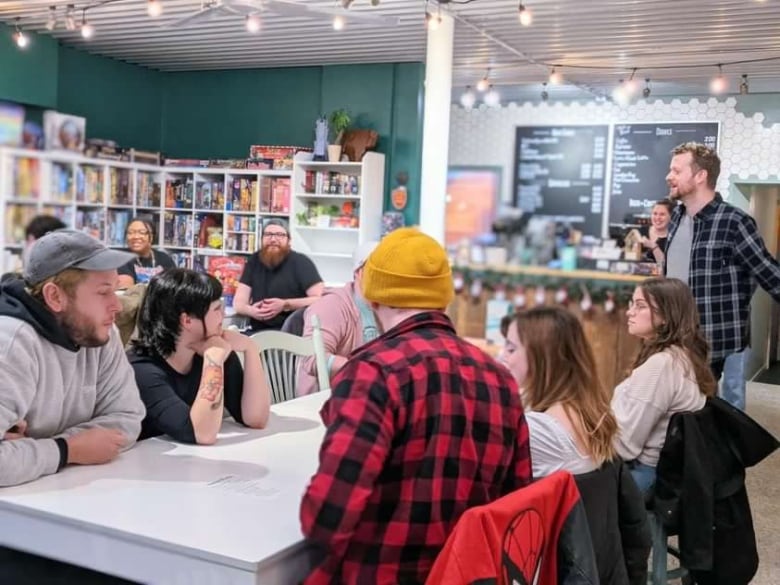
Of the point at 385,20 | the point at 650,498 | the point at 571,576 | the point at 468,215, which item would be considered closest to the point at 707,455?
the point at 650,498

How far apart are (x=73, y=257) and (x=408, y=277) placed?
24.6 inches

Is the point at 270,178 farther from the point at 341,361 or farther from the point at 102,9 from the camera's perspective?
the point at 341,361

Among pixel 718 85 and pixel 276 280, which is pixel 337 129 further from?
pixel 718 85

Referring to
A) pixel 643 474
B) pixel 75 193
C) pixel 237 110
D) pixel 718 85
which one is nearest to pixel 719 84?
pixel 718 85

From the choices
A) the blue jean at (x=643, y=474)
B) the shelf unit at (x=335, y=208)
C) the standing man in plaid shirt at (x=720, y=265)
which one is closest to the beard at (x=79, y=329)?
the blue jean at (x=643, y=474)

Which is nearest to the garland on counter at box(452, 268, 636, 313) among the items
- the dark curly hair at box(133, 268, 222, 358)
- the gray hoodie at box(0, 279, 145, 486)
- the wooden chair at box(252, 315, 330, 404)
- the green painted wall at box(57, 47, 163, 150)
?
the gray hoodie at box(0, 279, 145, 486)

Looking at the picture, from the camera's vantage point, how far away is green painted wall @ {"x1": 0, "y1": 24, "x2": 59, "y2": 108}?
0.96 metres

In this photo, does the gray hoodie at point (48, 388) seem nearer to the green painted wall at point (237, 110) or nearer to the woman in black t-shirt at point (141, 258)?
the woman in black t-shirt at point (141, 258)

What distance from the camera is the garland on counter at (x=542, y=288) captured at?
0.56 metres

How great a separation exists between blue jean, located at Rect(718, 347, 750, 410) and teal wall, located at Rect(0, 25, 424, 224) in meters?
3.54

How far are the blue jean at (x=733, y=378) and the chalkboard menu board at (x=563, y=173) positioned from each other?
2759 millimetres

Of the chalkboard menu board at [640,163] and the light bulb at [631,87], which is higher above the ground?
the light bulb at [631,87]

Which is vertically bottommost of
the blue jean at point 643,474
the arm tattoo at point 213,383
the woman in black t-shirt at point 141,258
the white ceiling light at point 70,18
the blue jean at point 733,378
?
the blue jean at point 643,474

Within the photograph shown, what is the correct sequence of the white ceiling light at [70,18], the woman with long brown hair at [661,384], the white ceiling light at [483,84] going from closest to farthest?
the white ceiling light at [483,84] → the woman with long brown hair at [661,384] → the white ceiling light at [70,18]
